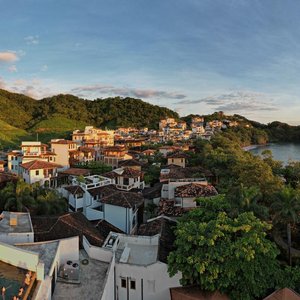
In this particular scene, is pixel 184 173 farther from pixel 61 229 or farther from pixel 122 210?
pixel 61 229

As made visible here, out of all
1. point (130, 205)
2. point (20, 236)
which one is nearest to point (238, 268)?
point (20, 236)

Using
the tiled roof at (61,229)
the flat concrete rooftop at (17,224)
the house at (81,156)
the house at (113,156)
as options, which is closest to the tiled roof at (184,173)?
the house at (113,156)

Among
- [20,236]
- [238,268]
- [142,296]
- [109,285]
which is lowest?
[142,296]

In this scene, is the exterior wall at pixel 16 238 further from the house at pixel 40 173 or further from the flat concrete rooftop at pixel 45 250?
the house at pixel 40 173

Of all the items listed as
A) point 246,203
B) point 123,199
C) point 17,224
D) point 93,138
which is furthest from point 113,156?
point 17,224

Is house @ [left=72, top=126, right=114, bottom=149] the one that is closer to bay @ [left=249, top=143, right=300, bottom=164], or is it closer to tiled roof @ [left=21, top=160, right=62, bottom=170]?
tiled roof @ [left=21, top=160, right=62, bottom=170]

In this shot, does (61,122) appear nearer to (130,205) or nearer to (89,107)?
(89,107)

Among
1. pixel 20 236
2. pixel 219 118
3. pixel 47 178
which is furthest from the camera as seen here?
pixel 219 118
